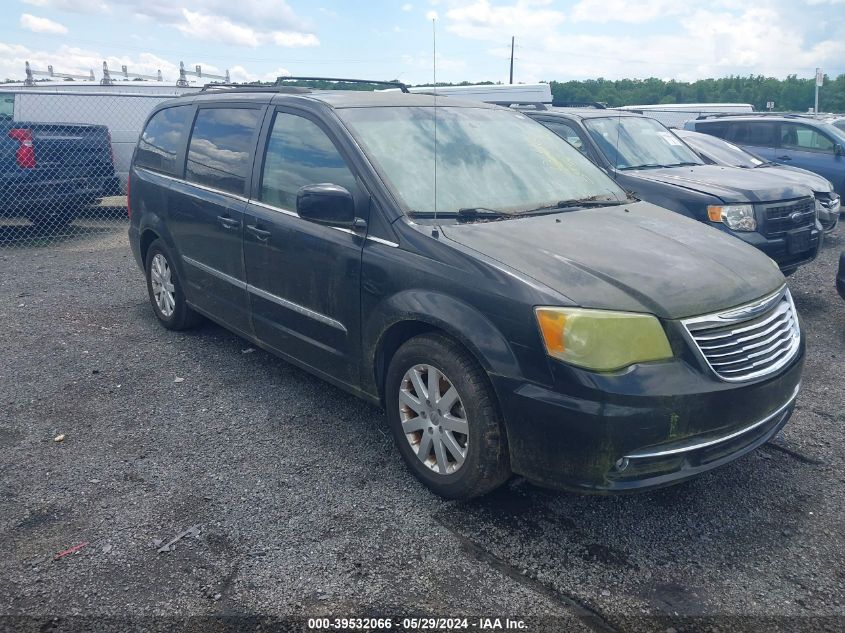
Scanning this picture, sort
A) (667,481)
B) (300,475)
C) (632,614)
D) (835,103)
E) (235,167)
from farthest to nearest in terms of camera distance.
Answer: (835,103)
(235,167)
(300,475)
(667,481)
(632,614)

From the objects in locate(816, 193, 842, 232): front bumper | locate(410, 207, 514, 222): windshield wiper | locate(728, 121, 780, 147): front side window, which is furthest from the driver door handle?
locate(728, 121, 780, 147): front side window

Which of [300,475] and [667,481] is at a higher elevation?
[667,481]

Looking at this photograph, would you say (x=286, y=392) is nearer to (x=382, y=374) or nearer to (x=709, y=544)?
(x=382, y=374)

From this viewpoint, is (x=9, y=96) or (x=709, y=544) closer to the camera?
(x=709, y=544)

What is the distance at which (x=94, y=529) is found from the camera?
3.12 metres

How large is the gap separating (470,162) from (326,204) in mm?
895

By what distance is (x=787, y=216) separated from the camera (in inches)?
257

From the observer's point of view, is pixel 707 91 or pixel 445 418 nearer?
pixel 445 418

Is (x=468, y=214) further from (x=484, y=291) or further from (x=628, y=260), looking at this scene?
(x=628, y=260)

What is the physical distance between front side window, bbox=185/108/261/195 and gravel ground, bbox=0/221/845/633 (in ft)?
4.46

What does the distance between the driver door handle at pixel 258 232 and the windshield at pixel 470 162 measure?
2.68 feet

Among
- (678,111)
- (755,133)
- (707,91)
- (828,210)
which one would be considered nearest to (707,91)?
(707,91)

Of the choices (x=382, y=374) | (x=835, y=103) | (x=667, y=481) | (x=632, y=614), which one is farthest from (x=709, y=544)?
(x=835, y=103)

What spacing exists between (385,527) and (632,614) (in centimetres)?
108
